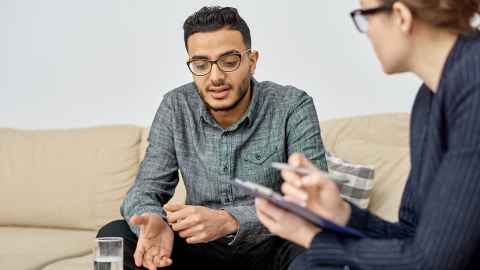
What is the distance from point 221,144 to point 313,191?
992mm

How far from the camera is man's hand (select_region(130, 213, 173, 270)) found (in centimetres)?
188

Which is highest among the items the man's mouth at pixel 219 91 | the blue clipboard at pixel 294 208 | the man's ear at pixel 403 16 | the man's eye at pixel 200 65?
the man's ear at pixel 403 16

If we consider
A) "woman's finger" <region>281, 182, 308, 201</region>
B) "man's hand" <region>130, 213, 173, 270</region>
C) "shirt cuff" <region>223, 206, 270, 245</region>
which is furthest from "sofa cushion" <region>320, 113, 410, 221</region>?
"woman's finger" <region>281, 182, 308, 201</region>

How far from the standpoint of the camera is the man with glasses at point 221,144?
6.77ft

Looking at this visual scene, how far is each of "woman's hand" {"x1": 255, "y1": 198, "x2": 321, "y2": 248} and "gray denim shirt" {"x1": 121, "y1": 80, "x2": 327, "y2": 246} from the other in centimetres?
81

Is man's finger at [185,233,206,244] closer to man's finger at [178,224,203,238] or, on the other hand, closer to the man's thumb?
man's finger at [178,224,203,238]

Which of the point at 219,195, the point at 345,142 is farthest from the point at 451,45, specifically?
the point at 345,142

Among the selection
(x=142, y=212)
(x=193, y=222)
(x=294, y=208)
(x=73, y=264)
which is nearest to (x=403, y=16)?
(x=294, y=208)

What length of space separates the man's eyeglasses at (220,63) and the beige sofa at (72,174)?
0.71 m

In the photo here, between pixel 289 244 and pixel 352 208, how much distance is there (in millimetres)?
674

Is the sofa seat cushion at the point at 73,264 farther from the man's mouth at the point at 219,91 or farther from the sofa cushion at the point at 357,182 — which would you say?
the sofa cushion at the point at 357,182

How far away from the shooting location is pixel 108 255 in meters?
1.68

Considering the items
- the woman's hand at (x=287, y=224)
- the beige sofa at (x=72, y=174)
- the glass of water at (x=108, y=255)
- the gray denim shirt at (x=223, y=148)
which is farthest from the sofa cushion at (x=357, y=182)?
the woman's hand at (x=287, y=224)

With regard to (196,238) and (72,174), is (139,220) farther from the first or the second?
(72,174)
